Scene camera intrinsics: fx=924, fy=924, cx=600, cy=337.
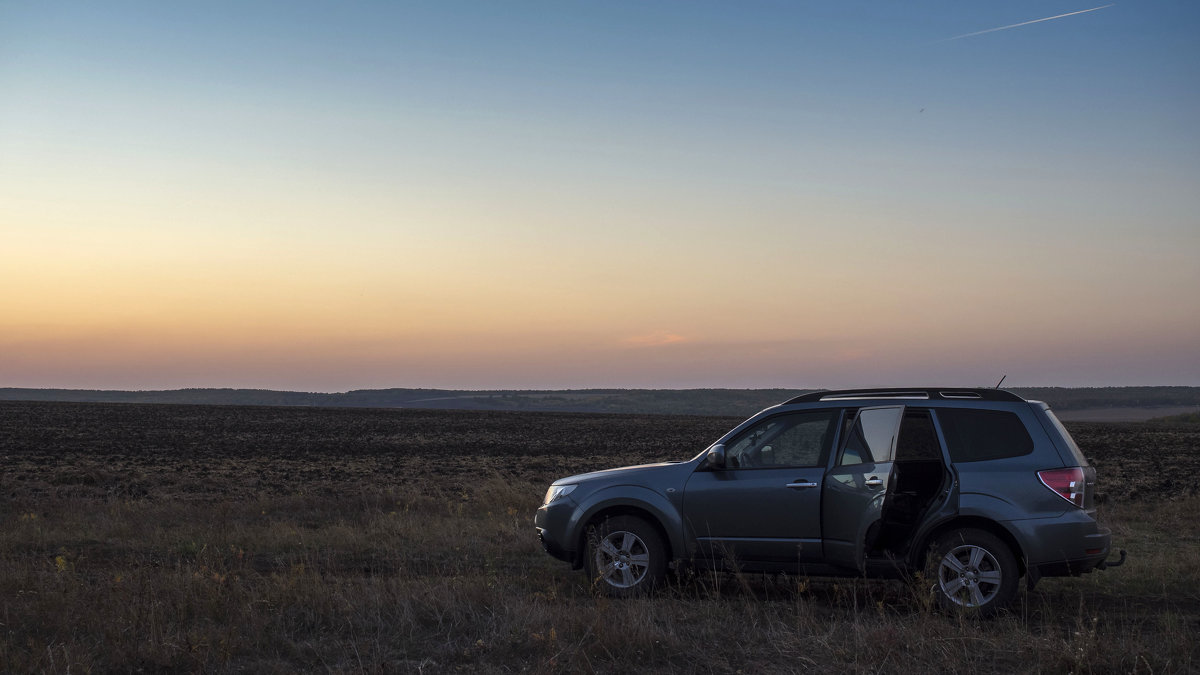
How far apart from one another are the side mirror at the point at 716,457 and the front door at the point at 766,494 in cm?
9

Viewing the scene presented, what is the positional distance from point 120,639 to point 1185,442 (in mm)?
51983

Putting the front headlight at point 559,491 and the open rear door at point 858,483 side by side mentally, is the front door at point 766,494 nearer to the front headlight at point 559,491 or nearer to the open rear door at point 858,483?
the open rear door at point 858,483

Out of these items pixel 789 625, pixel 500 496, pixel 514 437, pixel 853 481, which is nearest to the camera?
pixel 789 625

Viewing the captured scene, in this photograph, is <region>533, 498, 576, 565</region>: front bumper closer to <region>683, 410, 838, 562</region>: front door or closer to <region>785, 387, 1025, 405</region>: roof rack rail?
<region>683, 410, 838, 562</region>: front door

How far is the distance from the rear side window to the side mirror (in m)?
1.78

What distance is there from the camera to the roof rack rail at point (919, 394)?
7.50 metres

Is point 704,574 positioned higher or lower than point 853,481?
lower

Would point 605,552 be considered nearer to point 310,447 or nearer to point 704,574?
point 704,574

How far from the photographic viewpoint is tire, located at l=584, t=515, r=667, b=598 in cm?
788

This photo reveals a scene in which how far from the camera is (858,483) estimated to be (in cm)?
741

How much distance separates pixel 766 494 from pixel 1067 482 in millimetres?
2274

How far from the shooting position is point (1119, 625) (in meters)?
7.03

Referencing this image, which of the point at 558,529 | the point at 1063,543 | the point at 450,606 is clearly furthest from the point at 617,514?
the point at 1063,543

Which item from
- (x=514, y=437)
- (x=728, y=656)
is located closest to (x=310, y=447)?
(x=514, y=437)
